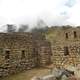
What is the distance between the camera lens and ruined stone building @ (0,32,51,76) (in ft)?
70.5

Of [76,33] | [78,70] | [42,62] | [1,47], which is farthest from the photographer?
[42,62]

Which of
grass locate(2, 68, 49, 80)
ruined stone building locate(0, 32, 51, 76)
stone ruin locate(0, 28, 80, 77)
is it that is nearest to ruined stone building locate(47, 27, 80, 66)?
stone ruin locate(0, 28, 80, 77)

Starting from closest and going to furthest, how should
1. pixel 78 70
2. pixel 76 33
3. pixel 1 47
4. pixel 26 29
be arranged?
1. pixel 78 70
2. pixel 76 33
3. pixel 1 47
4. pixel 26 29

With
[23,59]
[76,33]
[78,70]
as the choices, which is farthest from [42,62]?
[78,70]

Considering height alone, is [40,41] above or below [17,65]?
above

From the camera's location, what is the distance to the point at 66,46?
20516 millimetres

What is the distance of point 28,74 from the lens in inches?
816

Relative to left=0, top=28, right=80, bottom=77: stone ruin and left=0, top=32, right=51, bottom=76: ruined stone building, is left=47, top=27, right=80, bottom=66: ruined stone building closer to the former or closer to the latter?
left=0, top=28, right=80, bottom=77: stone ruin

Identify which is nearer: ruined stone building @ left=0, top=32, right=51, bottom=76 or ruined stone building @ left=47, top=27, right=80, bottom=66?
ruined stone building @ left=47, top=27, right=80, bottom=66

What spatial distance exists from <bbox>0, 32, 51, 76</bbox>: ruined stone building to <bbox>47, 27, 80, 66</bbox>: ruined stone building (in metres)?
2.58

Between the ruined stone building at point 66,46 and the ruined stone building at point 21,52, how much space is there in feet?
8.48

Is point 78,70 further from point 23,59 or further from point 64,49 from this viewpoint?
point 23,59

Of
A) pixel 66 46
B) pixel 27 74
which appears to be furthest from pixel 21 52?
pixel 66 46

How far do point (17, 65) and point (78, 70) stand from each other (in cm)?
711
